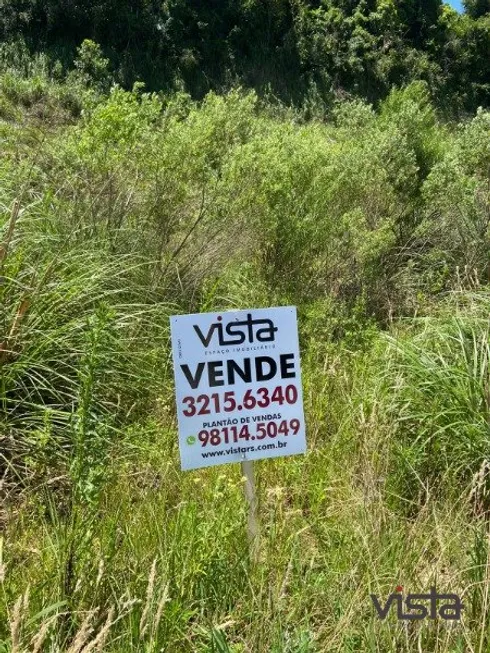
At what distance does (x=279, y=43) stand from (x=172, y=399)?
78.8 feet

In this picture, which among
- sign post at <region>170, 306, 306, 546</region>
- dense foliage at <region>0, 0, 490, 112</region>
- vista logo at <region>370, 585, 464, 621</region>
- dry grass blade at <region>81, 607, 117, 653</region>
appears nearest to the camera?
dry grass blade at <region>81, 607, 117, 653</region>

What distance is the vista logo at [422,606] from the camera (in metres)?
1.82

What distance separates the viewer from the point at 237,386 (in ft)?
7.30

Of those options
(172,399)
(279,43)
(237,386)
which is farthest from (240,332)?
(279,43)

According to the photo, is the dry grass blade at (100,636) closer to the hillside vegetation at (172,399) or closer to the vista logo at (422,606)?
the hillside vegetation at (172,399)

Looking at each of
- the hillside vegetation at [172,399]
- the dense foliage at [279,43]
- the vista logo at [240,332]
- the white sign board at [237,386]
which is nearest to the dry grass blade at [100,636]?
the hillside vegetation at [172,399]

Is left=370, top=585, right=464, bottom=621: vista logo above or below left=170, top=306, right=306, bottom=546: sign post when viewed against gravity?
below

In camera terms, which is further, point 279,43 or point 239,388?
point 279,43

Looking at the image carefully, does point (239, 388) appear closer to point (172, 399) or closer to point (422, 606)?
point (422, 606)

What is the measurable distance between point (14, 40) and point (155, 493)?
20241 mm

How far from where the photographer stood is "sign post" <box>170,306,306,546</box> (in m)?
2.18

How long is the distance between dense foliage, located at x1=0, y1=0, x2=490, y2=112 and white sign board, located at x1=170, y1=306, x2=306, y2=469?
19.3m

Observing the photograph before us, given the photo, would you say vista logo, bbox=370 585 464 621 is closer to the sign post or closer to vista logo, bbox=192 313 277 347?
the sign post

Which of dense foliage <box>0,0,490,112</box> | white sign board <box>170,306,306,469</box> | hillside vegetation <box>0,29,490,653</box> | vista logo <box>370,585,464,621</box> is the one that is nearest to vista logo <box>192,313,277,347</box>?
white sign board <box>170,306,306,469</box>
